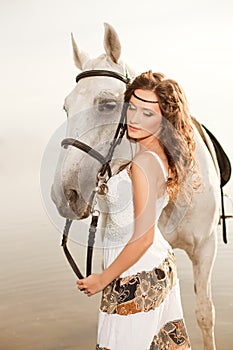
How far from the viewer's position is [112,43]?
2555mm

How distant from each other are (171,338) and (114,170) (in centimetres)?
84

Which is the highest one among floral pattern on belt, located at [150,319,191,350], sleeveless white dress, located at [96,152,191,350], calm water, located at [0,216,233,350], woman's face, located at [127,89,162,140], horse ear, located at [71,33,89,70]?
horse ear, located at [71,33,89,70]

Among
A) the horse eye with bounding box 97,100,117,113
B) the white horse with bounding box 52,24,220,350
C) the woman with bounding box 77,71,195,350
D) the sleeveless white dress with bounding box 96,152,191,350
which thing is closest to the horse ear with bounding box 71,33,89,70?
the white horse with bounding box 52,24,220,350

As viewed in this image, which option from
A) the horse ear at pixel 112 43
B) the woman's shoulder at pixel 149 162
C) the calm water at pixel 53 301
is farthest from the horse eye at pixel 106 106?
the calm water at pixel 53 301

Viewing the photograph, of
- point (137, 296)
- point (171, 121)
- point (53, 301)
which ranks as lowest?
point (53, 301)

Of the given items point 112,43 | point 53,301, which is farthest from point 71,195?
point 53,301

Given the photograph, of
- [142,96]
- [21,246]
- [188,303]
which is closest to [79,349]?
[188,303]

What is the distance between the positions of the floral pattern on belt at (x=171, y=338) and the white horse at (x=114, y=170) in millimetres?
600

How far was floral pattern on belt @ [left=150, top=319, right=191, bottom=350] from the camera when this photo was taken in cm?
185

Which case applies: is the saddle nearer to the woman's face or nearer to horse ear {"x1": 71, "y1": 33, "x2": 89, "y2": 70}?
horse ear {"x1": 71, "y1": 33, "x2": 89, "y2": 70}

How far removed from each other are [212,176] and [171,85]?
1130 millimetres

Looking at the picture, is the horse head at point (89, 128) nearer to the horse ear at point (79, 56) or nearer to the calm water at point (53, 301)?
the horse ear at point (79, 56)

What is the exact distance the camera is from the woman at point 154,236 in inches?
69.6

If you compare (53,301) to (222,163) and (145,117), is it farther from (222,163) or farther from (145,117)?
(145,117)
